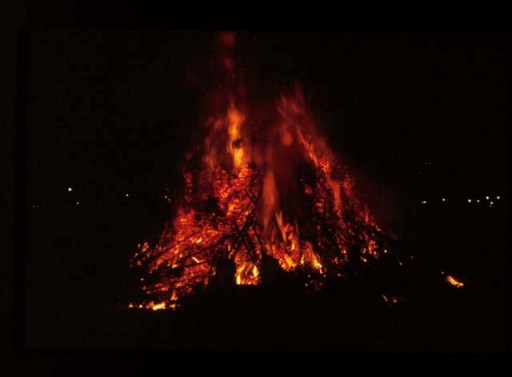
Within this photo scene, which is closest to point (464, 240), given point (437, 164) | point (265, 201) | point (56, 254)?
A: point (437, 164)

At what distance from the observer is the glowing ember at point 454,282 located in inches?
126

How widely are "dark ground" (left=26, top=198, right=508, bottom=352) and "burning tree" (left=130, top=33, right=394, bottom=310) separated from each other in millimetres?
144

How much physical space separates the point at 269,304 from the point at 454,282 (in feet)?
2.82

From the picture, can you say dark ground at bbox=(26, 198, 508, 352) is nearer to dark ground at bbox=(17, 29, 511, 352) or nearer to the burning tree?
dark ground at bbox=(17, 29, 511, 352)

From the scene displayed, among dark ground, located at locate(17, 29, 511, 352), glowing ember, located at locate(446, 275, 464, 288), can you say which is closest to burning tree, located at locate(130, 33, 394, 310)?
dark ground, located at locate(17, 29, 511, 352)

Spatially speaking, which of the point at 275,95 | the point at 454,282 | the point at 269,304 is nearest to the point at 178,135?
the point at 275,95

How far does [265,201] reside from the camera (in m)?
3.29

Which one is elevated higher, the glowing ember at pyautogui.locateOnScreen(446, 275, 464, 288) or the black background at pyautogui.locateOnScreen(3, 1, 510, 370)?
the black background at pyautogui.locateOnScreen(3, 1, 510, 370)

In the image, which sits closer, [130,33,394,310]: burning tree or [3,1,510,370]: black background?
[3,1,510,370]: black background

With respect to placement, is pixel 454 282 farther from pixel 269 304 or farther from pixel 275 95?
pixel 275 95

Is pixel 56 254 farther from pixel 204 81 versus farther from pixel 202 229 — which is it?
pixel 204 81

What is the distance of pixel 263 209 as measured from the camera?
10.8 ft

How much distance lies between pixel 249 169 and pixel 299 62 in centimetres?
55

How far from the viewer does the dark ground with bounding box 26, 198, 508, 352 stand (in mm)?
3172
